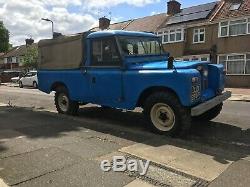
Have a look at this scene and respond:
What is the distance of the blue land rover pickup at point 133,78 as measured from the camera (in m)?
7.16

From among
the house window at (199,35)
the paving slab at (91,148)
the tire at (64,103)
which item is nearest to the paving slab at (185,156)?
the paving slab at (91,148)

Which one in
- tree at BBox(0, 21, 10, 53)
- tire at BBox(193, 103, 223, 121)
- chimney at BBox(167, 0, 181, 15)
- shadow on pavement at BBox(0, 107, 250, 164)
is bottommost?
shadow on pavement at BBox(0, 107, 250, 164)

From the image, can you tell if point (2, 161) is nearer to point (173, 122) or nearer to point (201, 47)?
point (173, 122)

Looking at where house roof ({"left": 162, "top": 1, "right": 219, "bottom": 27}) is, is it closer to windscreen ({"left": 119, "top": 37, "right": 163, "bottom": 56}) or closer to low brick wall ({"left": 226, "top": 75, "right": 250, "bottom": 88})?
low brick wall ({"left": 226, "top": 75, "right": 250, "bottom": 88})

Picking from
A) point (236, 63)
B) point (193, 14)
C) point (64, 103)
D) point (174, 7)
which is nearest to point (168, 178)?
point (64, 103)

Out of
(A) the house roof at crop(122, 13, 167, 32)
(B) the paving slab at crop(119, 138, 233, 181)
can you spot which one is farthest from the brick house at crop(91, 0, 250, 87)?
(B) the paving slab at crop(119, 138, 233, 181)

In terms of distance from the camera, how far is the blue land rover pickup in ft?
23.5

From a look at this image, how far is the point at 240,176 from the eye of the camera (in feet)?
16.9

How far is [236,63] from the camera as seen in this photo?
26.9m

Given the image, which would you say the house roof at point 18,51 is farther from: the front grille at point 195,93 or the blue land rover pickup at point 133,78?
the front grille at point 195,93

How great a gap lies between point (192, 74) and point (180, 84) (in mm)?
324

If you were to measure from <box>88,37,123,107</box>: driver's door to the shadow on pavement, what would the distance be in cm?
75

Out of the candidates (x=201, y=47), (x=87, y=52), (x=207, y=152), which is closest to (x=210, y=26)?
(x=201, y=47)

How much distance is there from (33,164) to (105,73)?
347cm
